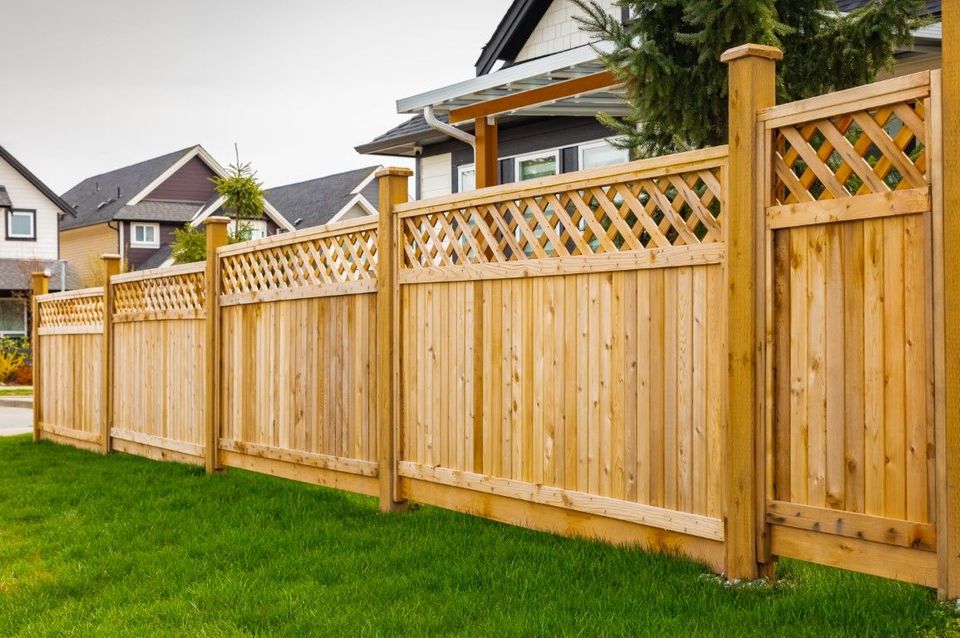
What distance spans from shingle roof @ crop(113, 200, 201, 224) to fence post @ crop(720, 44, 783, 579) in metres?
32.1

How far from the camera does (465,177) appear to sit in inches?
532

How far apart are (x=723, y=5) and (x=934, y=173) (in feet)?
8.47

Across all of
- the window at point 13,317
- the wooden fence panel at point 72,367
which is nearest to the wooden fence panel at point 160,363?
the wooden fence panel at point 72,367

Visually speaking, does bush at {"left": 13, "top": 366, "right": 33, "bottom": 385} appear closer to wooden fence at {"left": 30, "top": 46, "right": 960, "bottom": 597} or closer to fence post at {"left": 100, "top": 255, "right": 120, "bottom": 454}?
fence post at {"left": 100, "top": 255, "right": 120, "bottom": 454}

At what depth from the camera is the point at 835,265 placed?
11.8ft

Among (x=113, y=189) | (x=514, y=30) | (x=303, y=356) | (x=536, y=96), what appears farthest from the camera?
(x=113, y=189)

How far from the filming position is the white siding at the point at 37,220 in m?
32.0

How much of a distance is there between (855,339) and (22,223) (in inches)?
1309

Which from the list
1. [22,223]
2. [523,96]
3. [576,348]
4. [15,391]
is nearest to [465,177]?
[523,96]

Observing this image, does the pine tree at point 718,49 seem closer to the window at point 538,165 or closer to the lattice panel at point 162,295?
the lattice panel at point 162,295

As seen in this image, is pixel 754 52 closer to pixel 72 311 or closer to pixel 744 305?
pixel 744 305

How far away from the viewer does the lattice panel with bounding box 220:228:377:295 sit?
6145 millimetres

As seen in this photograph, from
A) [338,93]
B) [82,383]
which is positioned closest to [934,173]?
[82,383]

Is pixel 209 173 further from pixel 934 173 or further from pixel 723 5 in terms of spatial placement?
pixel 934 173
